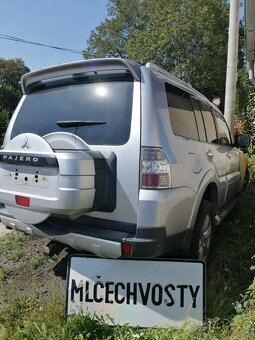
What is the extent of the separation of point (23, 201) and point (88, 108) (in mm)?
917

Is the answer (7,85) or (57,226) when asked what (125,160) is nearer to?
(57,226)

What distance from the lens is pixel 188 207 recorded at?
3275 mm

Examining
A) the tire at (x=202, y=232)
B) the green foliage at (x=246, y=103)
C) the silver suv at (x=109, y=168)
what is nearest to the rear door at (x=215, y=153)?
the tire at (x=202, y=232)

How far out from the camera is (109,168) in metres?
2.99

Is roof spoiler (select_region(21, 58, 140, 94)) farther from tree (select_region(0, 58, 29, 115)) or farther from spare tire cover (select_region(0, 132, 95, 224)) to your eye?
tree (select_region(0, 58, 29, 115))

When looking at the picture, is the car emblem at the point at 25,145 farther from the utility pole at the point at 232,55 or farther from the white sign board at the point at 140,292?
the utility pole at the point at 232,55

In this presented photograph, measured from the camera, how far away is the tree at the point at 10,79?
5075 cm

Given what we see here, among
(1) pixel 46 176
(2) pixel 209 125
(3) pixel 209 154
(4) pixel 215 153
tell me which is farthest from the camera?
(2) pixel 209 125

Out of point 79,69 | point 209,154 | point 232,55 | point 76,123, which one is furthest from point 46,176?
point 232,55

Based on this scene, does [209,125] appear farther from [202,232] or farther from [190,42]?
[190,42]

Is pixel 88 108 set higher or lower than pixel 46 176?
higher

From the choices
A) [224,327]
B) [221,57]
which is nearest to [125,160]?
[224,327]

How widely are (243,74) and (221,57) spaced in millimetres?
12361

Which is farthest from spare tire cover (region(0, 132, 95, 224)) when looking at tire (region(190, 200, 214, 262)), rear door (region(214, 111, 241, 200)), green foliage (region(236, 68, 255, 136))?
green foliage (region(236, 68, 255, 136))
